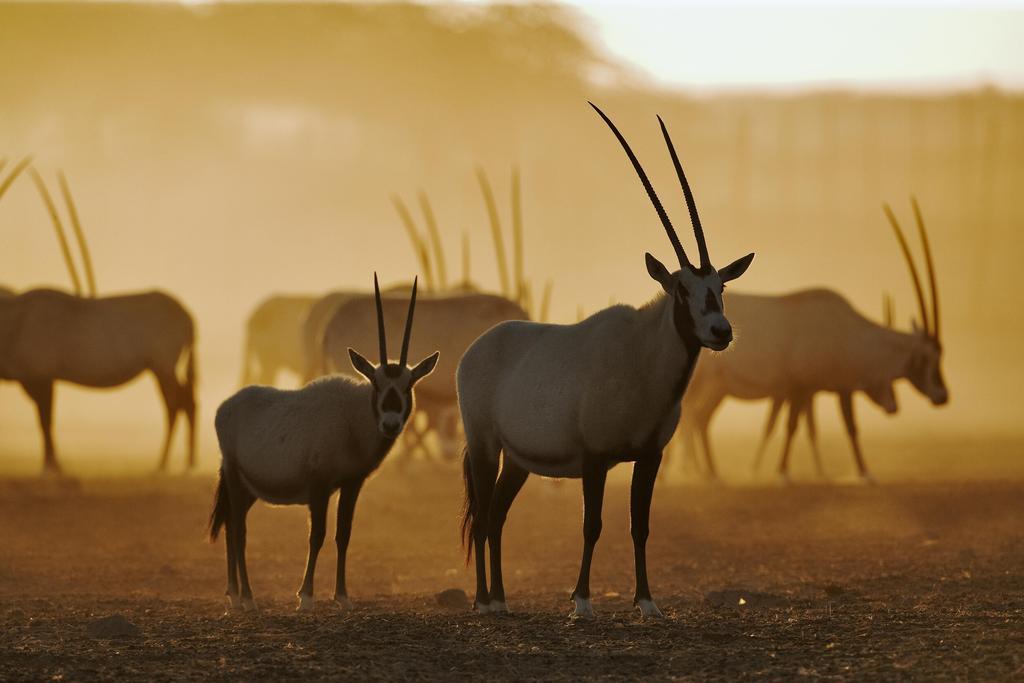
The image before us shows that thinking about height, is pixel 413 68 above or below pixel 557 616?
above

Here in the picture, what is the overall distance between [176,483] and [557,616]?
10581 millimetres

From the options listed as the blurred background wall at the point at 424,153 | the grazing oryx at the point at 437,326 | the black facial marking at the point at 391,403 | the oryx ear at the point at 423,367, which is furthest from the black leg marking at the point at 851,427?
the blurred background wall at the point at 424,153

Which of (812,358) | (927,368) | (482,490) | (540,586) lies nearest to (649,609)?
(482,490)

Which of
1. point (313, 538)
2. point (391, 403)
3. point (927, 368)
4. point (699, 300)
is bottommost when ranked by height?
point (313, 538)

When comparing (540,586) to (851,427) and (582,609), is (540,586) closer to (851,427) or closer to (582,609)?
(582,609)

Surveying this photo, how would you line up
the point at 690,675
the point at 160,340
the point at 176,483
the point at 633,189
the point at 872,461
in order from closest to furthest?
1. the point at 690,675
2. the point at 176,483
3. the point at 160,340
4. the point at 872,461
5. the point at 633,189

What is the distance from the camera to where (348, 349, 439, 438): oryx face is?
11.1 m

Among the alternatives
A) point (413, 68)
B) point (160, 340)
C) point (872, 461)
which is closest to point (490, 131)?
point (413, 68)

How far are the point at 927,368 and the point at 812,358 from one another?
5.50ft

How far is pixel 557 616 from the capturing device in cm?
1062

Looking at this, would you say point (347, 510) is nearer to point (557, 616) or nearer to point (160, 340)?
point (557, 616)

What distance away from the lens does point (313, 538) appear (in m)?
11.6

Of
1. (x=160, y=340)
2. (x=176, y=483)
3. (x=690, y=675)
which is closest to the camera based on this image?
(x=690, y=675)

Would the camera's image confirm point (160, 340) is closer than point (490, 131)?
Yes
